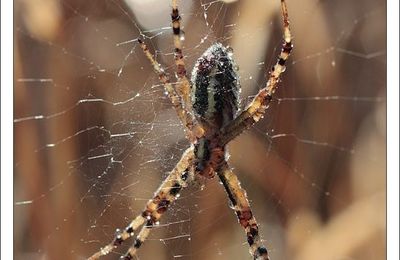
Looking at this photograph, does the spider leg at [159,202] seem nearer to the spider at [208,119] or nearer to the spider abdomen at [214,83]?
the spider at [208,119]

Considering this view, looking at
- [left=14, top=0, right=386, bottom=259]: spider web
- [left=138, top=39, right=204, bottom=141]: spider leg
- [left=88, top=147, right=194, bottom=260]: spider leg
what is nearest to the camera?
[left=138, top=39, right=204, bottom=141]: spider leg

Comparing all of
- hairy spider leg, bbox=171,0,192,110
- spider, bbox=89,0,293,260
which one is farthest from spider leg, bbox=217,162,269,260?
hairy spider leg, bbox=171,0,192,110

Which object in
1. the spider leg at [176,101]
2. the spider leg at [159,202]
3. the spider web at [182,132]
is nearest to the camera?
the spider leg at [176,101]

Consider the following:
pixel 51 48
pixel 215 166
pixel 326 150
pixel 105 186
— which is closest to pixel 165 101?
Result: pixel 215 166

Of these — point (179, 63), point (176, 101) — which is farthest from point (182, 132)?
point (179, 63)

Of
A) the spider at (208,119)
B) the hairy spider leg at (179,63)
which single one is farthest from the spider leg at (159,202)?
the hairy spider leg at (179,63)

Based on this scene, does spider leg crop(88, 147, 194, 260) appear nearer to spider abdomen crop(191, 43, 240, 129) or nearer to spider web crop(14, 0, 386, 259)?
spider web crop(14, 0, 386, 259)

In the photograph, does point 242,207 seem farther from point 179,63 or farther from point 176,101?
point 179,63
